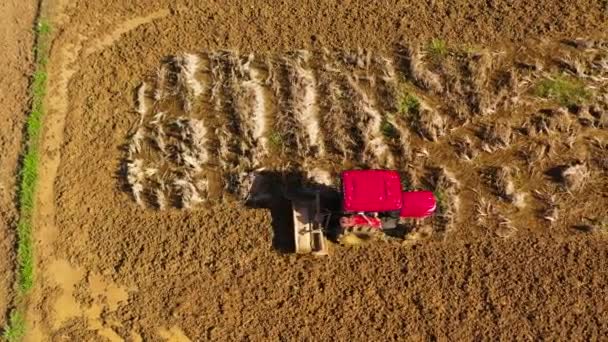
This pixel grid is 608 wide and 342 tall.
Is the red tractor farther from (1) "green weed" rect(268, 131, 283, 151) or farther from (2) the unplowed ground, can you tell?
(1) "green weed" rect(268, 131, 283, 151)

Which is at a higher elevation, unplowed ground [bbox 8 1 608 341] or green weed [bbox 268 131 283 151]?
green weed [bbox 268 131 283 151]

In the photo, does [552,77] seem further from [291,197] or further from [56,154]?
[56,154]

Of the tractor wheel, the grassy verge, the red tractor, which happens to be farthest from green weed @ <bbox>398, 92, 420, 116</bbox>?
the grassy verge

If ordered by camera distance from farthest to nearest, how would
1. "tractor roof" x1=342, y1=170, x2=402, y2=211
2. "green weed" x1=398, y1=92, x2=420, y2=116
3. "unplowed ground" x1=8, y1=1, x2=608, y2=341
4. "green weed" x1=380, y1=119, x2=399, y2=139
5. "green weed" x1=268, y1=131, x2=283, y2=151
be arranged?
1. "green weed" x1=398, y1=92, x2=420, y2=116
2. "green weed" x1=380, y1=119, x2=399, y2=139
3. "green weed" x1=268, y1=131, x2=283, y2=151
4. "unplowed ground" x1=8, y1=1, x2=608, y2=341
5. "tractor roof" x1=342, y1=170, x2=402, y2=211

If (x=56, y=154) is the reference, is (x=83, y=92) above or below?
above

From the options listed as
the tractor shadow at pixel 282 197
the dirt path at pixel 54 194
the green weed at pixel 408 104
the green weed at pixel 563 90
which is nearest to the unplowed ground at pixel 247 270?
the dirt path at pixel 54 194

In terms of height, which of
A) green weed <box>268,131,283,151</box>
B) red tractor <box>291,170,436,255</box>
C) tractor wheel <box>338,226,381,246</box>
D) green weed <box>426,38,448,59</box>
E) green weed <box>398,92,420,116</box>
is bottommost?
tractor wheel <box>338,226,381,246</box>

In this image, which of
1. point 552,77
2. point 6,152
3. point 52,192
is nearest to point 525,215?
point 552,77
